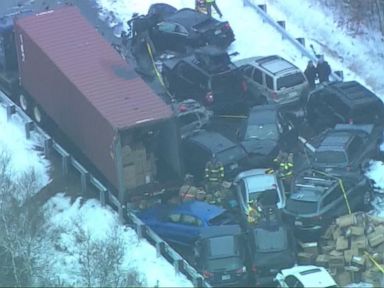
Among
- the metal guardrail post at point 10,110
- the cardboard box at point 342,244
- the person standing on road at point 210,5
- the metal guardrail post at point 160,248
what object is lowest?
the cardboard box at point 342,244

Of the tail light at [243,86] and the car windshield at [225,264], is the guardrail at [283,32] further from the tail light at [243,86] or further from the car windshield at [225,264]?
the car windshield at [225,264]

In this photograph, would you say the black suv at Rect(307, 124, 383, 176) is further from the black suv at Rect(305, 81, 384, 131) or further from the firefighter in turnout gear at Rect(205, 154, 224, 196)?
the firefighter in turnout gear at Rect(205, 154, 224, 196)

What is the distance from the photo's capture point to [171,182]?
93.3 feet

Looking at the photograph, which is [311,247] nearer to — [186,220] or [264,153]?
[186,220]

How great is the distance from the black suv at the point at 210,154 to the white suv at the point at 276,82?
3.36 meters

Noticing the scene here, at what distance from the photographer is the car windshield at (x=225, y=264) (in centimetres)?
2581

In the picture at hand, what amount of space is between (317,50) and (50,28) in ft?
32.2

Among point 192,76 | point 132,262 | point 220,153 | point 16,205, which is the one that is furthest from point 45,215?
point 192,76

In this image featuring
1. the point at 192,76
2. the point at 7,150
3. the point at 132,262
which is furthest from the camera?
the point at 192,76

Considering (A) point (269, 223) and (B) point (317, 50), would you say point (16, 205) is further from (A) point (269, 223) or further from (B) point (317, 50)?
(B) point (317, 50)

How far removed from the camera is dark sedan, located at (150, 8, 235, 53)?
117ft

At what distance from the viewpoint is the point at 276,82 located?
32.7 metres

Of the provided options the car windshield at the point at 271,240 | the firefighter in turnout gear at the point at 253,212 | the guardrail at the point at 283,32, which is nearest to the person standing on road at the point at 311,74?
the guardrail at the point at 283,32

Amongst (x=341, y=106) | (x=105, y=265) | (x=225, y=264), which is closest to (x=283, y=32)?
(x=341, y=106)
